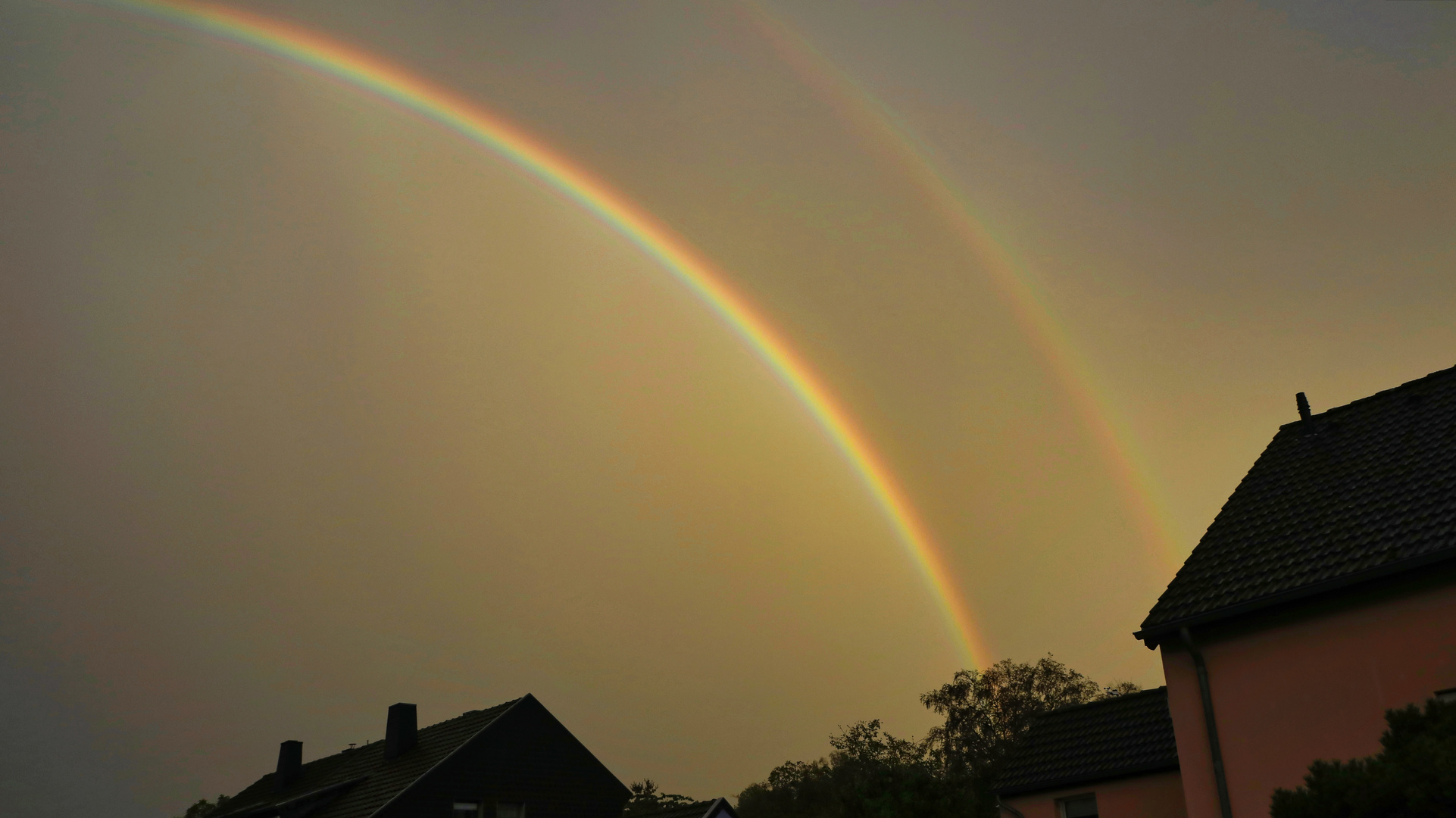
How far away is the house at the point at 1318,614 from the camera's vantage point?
1202 centimetres

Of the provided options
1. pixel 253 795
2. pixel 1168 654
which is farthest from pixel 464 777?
pixel 1168 654

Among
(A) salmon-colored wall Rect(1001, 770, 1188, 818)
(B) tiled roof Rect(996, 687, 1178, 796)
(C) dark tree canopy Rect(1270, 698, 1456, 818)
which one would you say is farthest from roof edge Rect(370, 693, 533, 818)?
(C) dark tree canopy Rect(1270, 698, 1456, 818)

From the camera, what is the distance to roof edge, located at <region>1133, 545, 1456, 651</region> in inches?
465

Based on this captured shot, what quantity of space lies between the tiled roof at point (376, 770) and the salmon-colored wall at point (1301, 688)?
28063 millimetres

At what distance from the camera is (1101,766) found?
1861 cm

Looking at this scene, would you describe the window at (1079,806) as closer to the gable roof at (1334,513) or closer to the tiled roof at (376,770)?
the gable roof at (1334,513)

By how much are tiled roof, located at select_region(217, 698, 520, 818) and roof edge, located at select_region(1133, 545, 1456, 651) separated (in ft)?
91.5

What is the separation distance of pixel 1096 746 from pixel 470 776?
950 inches

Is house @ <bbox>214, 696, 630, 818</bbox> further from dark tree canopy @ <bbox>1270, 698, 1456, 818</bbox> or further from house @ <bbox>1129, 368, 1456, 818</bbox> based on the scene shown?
dark tree canopy @ <bbox>1270, 698, 1456, 818</bbox>

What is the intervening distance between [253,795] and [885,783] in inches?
1271

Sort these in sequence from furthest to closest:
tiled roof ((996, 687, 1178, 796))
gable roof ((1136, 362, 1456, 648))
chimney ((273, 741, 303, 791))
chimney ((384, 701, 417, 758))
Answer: chimney ((273, 741, 303, 791)) < chimney ((384, 701, 417, 758)) < tiled roof ((996, 687, 1178, 796)) < gable roof ((1136, 362, 1456, 648))

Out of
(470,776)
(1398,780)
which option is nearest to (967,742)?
(470,776)

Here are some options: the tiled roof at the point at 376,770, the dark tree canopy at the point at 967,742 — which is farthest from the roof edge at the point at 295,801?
the dark tree canopy at the point at 967,742

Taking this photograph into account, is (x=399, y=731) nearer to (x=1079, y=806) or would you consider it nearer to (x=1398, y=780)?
(x=1079, y=806)
